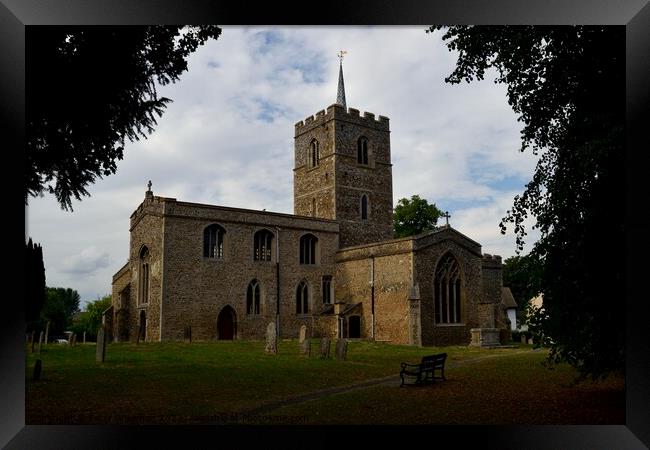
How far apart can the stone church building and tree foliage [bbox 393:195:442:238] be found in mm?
10608

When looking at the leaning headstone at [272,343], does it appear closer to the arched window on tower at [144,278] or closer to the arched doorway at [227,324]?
the arched doorway at [227,324]

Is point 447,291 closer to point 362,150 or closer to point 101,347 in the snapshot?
point 362,150

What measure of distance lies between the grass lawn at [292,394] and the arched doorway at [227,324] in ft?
31.2

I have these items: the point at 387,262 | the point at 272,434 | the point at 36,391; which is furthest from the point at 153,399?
the point at 387,262

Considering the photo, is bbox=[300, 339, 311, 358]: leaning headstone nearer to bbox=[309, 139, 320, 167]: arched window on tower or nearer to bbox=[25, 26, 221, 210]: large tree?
bbox=[25, 26, 221, 210]: large tree

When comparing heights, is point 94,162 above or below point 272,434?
above

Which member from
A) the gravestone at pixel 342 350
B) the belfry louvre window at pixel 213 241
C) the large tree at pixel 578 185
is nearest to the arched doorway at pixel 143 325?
the belfry louvre window at pixel 213 241

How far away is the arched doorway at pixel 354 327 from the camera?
1067 inches

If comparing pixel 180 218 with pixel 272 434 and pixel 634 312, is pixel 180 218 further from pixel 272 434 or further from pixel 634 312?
pixel 634 312

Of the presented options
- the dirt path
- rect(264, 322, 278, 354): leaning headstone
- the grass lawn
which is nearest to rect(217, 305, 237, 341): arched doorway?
rect(264, 322, 278, 354): leaning headstone

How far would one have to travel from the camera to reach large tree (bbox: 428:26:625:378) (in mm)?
8086
